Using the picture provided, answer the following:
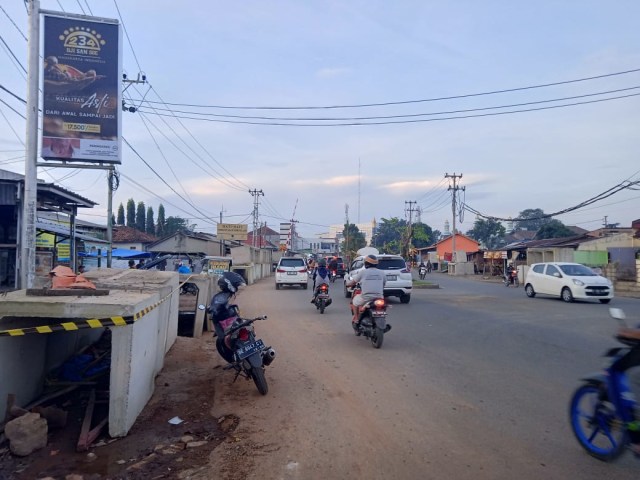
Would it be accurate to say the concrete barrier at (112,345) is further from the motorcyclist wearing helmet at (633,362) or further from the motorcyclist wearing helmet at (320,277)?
the motorcyclist wearing helmet at (320,277)

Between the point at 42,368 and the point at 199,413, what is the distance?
2.04m

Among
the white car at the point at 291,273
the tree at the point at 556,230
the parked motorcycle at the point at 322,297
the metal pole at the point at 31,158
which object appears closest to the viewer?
the metal pole at the point at 31,158

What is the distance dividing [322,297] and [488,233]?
72.0 meters

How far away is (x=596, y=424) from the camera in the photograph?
4.34 m

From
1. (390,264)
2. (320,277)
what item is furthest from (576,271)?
(320,277)

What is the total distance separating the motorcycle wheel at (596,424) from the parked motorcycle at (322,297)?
10573 mm

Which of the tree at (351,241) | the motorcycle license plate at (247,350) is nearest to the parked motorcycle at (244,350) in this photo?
the motorcycle license plate at (247,350)

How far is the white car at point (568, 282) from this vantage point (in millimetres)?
18531

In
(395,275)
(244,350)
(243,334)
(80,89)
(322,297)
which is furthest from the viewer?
(395,275)

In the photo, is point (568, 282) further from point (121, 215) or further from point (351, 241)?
point (121, 215)

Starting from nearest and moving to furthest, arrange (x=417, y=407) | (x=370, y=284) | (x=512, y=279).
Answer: (x=417, y=407), (x=370, y=284), (x=512, y=279)

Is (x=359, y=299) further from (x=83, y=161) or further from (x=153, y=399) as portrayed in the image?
(x=83, y=161)

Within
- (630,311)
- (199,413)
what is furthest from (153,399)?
(630,311)

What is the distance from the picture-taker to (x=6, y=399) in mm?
5121
